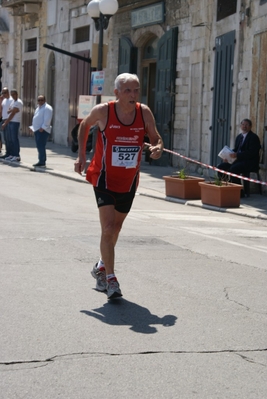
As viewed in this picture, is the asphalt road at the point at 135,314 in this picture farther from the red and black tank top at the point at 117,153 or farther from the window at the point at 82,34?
the window at the point at 82,34

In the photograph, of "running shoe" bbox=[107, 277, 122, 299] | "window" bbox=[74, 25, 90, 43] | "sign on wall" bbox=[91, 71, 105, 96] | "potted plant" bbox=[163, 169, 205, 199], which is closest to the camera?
"running shoe" bbox=[107, 277, 122, 299]

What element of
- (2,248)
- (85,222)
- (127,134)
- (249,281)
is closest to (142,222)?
(85,222)

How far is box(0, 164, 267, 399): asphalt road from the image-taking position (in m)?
4.78

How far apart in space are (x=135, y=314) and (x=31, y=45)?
28.1 metres

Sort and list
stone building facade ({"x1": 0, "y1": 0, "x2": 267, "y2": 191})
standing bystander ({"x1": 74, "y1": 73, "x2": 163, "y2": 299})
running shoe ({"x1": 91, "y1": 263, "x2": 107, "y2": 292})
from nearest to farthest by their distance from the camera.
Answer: standing bystander ({"x1": 74, "y1": 73, "x2": 163, "y2": 299})
running shoe ({"x1": 91, "y1": 263, "x2": 107, "y2": 292})
stone building facade ({"x1": 0, "y1": 0, "x2": 267, "y2": 191})

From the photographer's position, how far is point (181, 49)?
21.2m

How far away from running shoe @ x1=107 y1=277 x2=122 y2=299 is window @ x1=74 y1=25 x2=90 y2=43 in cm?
2166

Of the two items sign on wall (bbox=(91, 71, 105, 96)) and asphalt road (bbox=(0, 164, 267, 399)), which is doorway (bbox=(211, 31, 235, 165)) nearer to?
sign on wall (bbox=(91, 71, 105, 96))

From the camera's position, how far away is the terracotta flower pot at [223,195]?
14.0 metres

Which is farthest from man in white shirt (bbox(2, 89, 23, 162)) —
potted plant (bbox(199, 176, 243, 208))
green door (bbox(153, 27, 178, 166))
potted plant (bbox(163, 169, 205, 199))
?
potted plant (bbox(199, 176, 243, 208))

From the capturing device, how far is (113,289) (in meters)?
6.75

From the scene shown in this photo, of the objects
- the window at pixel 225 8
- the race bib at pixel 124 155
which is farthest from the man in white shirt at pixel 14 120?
the race bib at pixel 124 155

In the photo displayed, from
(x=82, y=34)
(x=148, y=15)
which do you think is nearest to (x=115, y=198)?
(x=148, y=15)

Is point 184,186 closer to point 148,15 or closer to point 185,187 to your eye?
point 185,187
